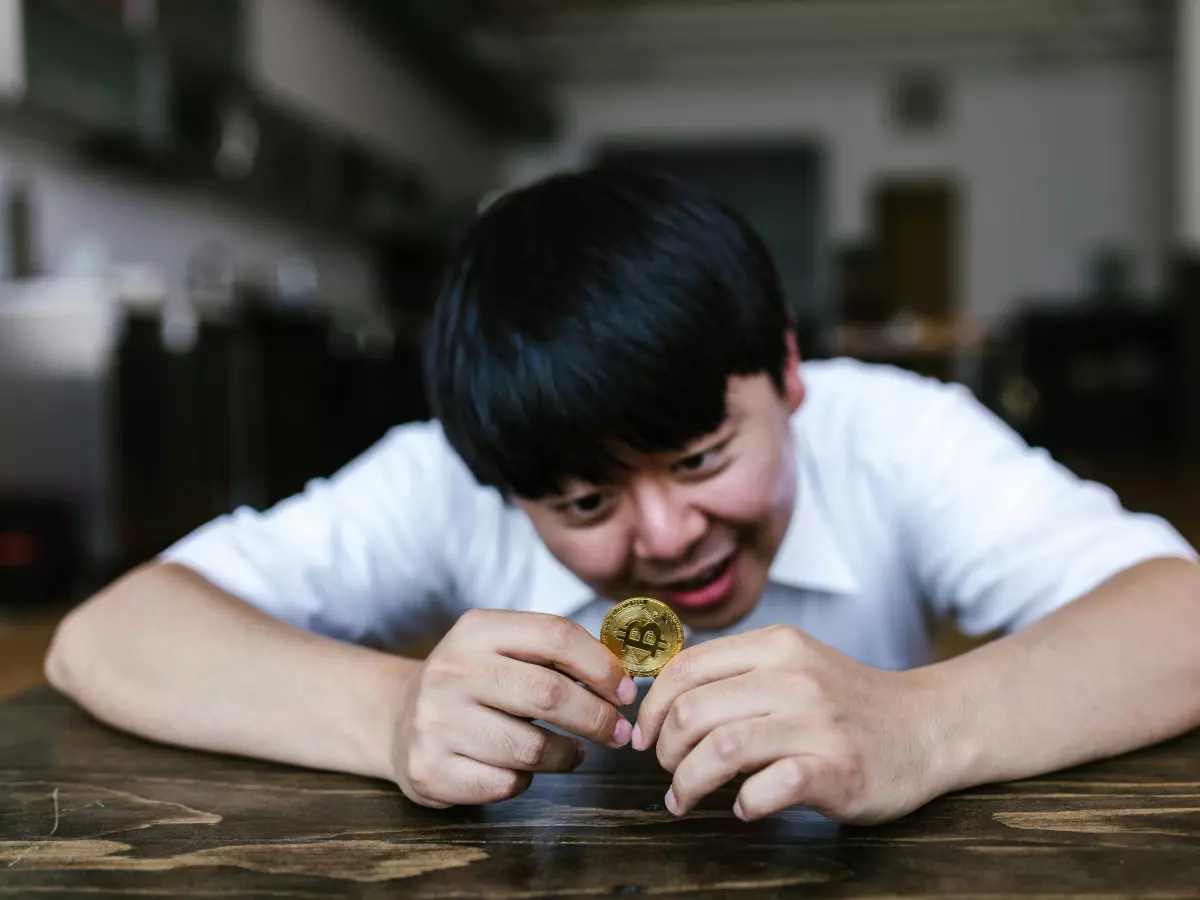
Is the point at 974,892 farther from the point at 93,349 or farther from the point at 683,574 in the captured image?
the point at 93,349

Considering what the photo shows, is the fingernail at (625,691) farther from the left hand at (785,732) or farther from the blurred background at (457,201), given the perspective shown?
the blurred background at (457,201)

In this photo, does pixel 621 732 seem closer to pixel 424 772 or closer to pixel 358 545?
pixel 424 772

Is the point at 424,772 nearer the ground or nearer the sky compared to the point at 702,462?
nearer the ground

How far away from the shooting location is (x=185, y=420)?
4.23 metres

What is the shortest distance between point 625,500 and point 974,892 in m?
0.41

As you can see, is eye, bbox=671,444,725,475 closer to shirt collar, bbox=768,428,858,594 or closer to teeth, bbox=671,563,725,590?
teeth, bbox=671,563,725,590

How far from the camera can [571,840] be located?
0.58m

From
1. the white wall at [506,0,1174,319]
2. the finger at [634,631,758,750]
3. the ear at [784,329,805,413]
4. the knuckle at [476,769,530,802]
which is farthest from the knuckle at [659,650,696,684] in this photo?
the white wall at [506,0,1174,319]

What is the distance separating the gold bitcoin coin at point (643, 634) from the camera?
0.71m

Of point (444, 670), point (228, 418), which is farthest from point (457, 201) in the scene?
point (444, 670)

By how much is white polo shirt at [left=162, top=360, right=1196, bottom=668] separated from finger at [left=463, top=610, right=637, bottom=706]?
0.40 meters

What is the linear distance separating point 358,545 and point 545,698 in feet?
1.67

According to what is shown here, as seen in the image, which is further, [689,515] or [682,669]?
[689,515]

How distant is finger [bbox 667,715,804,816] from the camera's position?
0.57 meters
